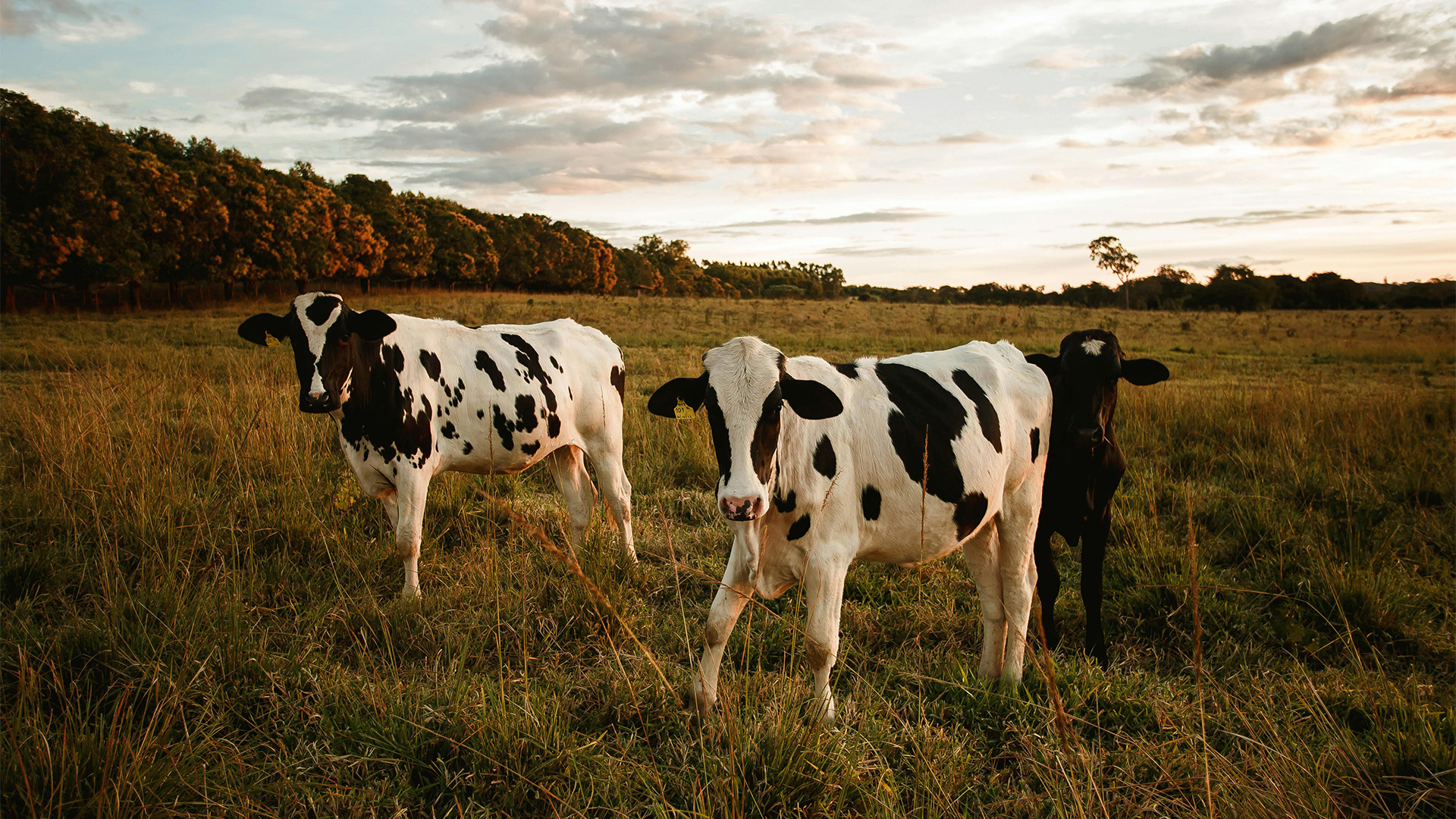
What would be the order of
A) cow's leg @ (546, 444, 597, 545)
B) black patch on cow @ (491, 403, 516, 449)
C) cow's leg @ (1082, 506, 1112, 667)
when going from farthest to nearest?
cow's leg @ (546, 444, 597, 545) → black patch on cow @ (491, 403, 516, 449) → cow's leg @ (1082, 506, 1112, 667)

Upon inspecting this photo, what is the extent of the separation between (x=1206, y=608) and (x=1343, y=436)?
18.3ft

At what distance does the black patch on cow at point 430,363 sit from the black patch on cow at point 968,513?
13.3 feet

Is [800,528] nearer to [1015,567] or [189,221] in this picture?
[1015,567]

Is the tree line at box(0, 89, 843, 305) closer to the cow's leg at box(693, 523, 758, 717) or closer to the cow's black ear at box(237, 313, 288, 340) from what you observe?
the cow's black ear at box(237, 313, 288, 340)

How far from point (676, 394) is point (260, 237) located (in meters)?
39.7

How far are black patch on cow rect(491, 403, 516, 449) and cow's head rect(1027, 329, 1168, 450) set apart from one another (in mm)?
4016

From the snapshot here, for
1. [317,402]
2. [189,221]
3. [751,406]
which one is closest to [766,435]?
[751,406]

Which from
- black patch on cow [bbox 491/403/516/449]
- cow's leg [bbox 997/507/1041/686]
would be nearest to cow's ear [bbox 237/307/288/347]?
black patch on cow [bbox 491/403/516/449]

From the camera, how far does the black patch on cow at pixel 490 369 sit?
5.94m

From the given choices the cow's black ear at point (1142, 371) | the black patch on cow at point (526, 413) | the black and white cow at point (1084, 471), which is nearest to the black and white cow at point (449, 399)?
the black patch on cow at point (526, 413)

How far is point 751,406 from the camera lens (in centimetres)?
313

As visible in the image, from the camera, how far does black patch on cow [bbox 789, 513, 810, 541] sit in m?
3.44

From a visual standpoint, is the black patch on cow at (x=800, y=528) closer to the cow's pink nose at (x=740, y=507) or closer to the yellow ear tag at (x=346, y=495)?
the cow's pink nose at (x=740, y=507)

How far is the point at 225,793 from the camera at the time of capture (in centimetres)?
266
